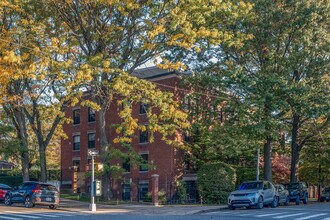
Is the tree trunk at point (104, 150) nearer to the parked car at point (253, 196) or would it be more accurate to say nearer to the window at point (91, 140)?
the parked car at point (253, 196)

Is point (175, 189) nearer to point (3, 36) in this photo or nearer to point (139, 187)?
point (139, 187)

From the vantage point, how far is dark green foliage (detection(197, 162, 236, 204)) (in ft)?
125

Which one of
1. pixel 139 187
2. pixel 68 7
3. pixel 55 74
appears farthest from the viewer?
pixel 139 187

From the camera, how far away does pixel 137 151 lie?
4469cm

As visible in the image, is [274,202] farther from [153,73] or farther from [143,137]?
[153,73]

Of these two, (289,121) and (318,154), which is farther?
(318,154)

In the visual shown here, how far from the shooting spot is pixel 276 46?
1364 inches

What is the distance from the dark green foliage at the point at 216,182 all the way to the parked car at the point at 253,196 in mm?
6441

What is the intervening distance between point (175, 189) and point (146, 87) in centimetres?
1733

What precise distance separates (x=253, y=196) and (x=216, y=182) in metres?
8.59

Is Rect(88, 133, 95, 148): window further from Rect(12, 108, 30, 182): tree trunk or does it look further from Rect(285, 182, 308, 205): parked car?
Rect(285, 182, 308, 205): parked car

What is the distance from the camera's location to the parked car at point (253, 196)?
29656 millimetres

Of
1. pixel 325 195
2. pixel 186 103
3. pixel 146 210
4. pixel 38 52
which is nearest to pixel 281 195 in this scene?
pixel 186 103

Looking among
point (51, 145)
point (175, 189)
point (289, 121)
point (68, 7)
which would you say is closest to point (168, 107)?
point (68, 7)
